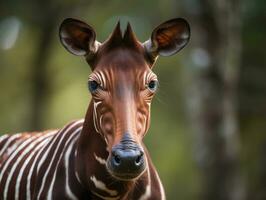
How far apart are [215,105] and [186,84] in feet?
2.91

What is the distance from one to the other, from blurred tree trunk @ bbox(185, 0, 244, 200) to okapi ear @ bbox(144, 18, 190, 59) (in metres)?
9.28

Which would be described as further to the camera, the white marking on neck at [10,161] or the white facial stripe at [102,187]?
the white marking on neck at [10,161]

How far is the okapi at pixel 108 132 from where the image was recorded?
26.4 ft

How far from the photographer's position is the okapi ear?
8906 mm

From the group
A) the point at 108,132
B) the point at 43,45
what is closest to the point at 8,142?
the point at 108,132

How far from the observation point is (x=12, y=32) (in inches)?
1363

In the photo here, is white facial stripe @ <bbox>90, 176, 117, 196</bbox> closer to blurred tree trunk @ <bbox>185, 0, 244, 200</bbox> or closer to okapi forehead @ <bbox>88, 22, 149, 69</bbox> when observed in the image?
okapi forehead @ <bbox>88, 22, 149, 69</bbox>

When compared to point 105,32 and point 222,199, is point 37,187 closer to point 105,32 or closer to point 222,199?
point 222,199

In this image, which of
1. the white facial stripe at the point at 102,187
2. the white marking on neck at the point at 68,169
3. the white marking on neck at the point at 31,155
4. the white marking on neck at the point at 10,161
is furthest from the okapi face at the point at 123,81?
the white marking on neck at the point at 10,161

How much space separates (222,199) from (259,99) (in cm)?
655

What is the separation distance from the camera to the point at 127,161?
774 cm

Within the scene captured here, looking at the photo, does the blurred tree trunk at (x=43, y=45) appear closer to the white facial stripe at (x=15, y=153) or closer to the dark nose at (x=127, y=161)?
the white facial stripe at (x=15, y=153)

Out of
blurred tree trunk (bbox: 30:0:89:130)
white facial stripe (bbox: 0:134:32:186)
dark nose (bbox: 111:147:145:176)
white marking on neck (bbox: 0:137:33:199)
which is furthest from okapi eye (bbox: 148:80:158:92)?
blurred tree trunk (bbox: 30:0:89:130)

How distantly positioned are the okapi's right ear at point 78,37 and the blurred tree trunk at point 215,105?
Result: 9628 millimetres
